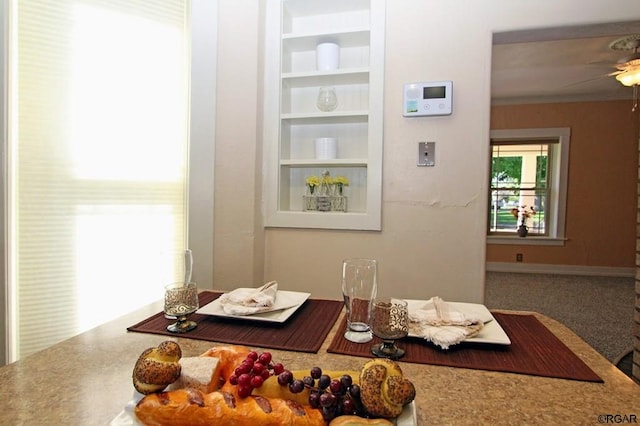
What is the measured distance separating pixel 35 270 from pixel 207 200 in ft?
2.64

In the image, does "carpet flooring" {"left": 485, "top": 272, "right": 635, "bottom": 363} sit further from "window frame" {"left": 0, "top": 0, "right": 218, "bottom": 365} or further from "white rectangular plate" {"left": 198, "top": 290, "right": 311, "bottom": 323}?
"window frame" {"left": 0, "top": 0, "right": 218, "bottom": 365}

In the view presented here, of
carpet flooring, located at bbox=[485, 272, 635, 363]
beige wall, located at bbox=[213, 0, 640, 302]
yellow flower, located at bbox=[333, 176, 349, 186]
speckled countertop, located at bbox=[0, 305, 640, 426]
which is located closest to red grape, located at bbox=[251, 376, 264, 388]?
speckled countertop, located at bbox=[0, 305, 640, 426]

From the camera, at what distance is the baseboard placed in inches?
188

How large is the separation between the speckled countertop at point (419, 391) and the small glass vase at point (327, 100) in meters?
1.44

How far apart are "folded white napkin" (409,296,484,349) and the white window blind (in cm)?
143

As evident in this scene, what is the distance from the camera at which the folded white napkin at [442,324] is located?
2.61 feet

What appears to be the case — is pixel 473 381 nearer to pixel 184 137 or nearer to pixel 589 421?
pixel 589 421

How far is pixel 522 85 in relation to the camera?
173 inches

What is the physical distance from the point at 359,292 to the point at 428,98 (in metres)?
1.21

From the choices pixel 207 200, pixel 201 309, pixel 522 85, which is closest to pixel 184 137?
pixel 207 200

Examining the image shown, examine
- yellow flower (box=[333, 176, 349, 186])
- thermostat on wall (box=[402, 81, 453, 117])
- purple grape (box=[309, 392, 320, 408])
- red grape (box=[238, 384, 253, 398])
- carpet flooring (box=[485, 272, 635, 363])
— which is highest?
thermostat on wall (box=[402, 81, 453, 117])

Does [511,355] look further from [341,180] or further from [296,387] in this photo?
[341,180]

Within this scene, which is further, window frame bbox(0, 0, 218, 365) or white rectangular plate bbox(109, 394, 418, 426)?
window frame bbox(0, 0, 218, 365)

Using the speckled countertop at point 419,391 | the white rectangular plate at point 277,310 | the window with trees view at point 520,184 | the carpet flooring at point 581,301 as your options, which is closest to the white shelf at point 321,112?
→ the white rectangular plate at point 277,310
